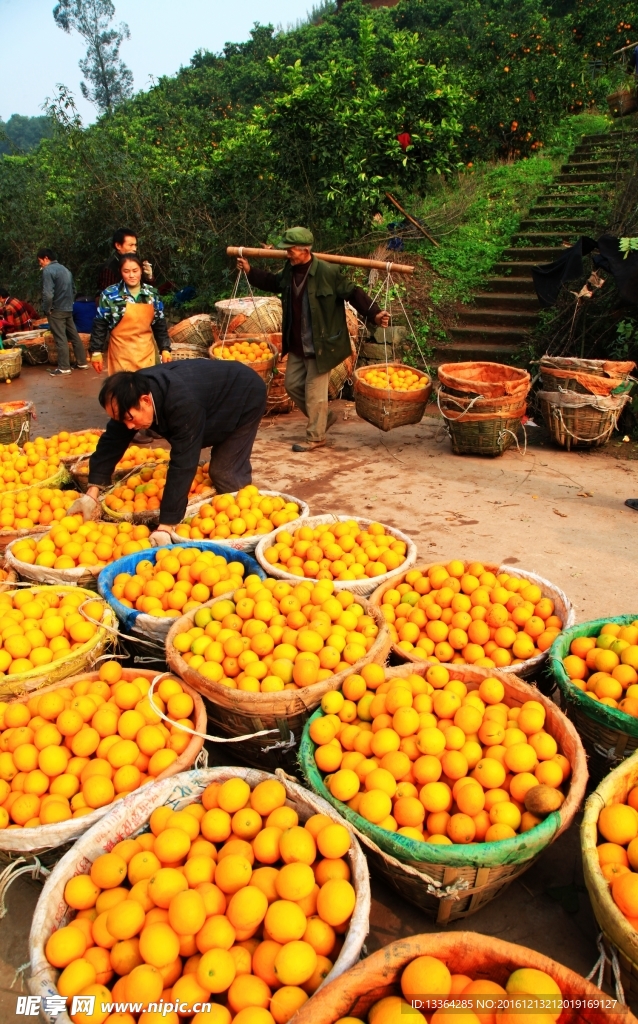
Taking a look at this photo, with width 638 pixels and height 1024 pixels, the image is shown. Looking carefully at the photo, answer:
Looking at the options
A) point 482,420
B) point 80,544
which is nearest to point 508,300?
point 482,420

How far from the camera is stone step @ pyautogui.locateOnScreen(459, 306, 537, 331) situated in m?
8.83

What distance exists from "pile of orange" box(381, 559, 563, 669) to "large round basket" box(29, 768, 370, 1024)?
2.99 ft

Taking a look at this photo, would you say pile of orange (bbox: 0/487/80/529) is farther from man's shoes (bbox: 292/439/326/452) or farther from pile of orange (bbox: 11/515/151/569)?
man's shoes (bbox: 292/439/326/452)

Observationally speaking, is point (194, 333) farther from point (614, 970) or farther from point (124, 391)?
point (614, 970)

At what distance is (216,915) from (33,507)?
3.06 metres

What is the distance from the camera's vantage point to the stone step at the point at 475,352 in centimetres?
839

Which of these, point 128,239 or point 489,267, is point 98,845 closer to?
point 128,239

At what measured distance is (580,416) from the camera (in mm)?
5887

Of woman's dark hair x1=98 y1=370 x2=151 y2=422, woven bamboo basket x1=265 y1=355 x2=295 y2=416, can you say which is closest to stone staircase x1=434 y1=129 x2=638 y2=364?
woven bamboo basket x1=265 y1=355 x2=295 y2=416

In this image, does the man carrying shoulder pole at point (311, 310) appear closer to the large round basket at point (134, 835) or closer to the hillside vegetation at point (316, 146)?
the hillside vegetation at point (316, 146)

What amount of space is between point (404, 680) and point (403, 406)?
12.8 ft

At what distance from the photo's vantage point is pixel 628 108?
12.5 m

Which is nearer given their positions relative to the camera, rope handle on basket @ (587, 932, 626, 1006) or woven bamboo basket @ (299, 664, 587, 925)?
rope handle on basket @ (587, 932, 626, 1006)

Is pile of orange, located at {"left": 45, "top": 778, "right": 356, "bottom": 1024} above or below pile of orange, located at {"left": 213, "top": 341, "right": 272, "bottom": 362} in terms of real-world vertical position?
below
